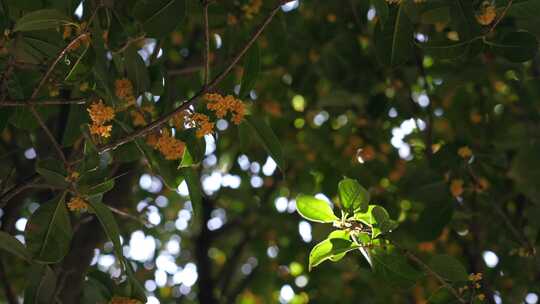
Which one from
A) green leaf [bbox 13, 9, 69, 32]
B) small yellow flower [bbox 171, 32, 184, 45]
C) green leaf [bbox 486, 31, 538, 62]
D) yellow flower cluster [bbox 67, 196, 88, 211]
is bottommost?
small yellow flower [bbox 171, 32, 184, 45]

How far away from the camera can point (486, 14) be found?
6.30 feet

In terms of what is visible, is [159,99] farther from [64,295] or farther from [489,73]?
[489,73]

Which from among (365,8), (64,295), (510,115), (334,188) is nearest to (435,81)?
(510,115)

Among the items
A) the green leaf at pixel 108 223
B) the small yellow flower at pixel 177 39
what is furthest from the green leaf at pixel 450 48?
the small yellow flower at pixel 177 39

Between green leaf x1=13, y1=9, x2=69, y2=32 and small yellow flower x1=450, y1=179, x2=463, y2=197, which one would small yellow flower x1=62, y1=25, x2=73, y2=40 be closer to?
green leaf x1=13, y1=9, x2=69, y2=32

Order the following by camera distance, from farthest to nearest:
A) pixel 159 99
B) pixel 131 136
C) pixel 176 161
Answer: pixel 159 99 → pixel 176 161 → pixel 131 136

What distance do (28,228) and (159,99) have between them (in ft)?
1.93

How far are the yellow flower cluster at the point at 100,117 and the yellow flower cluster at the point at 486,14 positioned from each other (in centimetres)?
96

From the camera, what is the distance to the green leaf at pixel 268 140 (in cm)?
188

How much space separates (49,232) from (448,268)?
0.99m

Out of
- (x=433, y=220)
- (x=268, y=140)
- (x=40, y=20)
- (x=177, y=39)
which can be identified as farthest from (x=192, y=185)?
(x=177, y=39)

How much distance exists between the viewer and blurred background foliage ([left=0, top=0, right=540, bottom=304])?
5.99ft

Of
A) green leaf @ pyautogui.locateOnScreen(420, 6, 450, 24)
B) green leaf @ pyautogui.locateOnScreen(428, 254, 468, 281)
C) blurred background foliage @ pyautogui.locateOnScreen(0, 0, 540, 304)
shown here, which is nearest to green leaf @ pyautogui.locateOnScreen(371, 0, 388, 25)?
blurred background foliage @ pyautogui.locateOnScreen(0, 0, 540, 304)

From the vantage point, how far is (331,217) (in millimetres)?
1794
